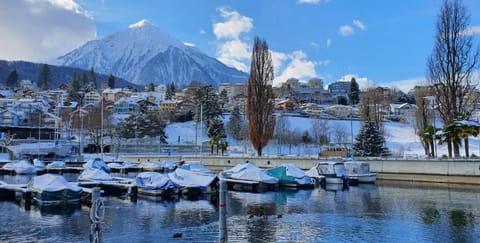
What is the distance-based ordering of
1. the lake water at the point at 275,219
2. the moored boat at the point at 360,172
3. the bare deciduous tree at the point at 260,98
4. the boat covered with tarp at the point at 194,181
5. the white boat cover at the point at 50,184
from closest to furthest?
the lake water at the point at 275,219 → the white boat cover at the point at 50,184 → the boat covered with tarp at the point at 194,181 → the moored boat at the point at 360,172 → the bare deciduous tree at the point at 260,98

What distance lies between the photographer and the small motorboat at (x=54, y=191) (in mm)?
26625

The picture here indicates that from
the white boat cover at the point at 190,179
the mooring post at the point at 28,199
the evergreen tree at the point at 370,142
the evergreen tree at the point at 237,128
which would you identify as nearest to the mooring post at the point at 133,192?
the white boat cover at the point at 190,179

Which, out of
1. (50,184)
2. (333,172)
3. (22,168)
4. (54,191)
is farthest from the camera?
(22,168)

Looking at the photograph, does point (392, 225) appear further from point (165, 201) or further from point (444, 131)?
point (444, 131)

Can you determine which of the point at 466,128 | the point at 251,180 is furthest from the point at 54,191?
the point at 466,128

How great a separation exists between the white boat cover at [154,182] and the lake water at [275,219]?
1975 millimetres

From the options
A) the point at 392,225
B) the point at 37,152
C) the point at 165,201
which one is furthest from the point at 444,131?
the point at 37,152

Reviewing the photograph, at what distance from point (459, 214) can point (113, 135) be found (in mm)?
85399

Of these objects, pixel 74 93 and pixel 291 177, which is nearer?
pixel 291 177

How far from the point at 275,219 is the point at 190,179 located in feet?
40.9

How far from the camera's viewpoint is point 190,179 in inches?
1313

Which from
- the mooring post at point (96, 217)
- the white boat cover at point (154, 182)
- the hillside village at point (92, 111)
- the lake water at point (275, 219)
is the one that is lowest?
the lake water at point (275, 219)

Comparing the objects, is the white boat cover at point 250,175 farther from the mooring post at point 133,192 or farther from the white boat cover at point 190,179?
the mooring post at point 133,192

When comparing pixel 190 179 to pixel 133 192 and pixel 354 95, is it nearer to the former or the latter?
pixel 133 192
